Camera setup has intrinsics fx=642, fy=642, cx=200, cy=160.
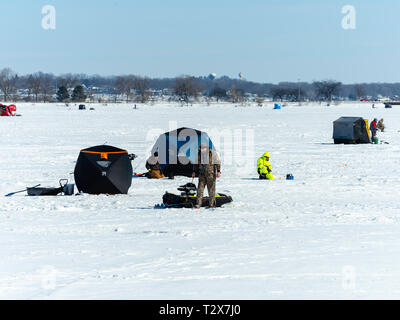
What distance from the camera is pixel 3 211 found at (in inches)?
499

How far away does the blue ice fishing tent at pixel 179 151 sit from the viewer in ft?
63.4

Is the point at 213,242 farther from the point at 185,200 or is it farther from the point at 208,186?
the point at 185,200

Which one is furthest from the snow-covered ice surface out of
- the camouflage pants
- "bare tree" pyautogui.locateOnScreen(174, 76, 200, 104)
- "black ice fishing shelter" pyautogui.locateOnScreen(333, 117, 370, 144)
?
"bare tree" pyautogui.locateOnScreen(174, 76, 200, 104)

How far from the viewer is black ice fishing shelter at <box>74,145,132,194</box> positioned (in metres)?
14.9

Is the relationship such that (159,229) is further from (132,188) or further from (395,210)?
(132,188)

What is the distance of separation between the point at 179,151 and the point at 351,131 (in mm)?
14351

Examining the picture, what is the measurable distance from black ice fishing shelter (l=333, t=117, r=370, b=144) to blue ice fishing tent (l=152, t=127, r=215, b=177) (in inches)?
516

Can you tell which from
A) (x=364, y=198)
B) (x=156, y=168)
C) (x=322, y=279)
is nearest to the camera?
(x=322, y=279)

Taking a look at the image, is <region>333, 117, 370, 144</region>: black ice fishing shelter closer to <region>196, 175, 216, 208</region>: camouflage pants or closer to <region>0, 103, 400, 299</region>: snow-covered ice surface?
<region>0, 103, 400, 299</region>: snow-covered ice surface

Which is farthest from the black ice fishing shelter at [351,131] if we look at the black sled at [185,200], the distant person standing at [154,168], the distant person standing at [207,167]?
the distant person standing at [207,167]

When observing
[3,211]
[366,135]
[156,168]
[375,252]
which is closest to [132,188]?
[156,168]

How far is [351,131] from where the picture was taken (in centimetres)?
3144

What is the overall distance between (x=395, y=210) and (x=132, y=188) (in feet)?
22.9

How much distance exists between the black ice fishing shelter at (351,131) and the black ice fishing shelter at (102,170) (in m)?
18.5
